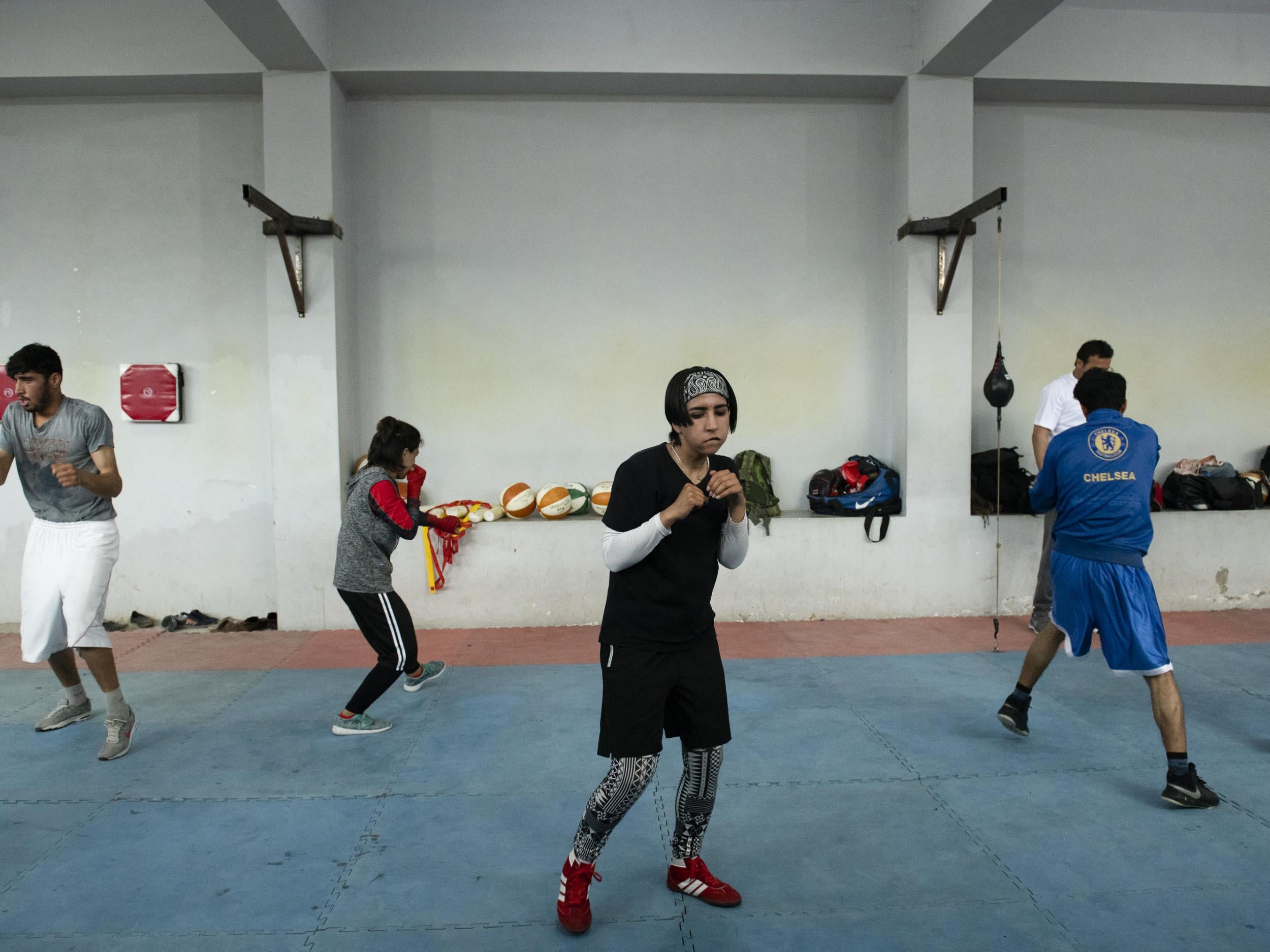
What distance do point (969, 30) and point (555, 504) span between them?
4.32 metres

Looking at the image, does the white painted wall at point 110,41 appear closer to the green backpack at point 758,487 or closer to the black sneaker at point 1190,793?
the green backpack at point 758,487

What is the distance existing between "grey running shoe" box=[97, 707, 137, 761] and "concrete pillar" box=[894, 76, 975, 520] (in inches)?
205

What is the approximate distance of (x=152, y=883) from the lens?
3.05 metres

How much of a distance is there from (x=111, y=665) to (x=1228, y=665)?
6.29 metres

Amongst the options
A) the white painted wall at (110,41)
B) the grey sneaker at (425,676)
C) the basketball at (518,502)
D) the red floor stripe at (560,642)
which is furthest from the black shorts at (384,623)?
the white painted wall at (110,41)

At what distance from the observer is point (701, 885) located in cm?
293

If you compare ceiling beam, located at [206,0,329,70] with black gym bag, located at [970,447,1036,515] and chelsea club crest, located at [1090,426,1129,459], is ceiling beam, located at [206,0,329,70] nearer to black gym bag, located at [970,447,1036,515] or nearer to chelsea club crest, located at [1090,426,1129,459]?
chelsea club crest, located at [1090,426,1129,459]

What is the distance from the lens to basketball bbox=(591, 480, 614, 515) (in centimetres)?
684

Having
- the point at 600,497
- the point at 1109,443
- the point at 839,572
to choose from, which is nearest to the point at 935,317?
the point at 839,572

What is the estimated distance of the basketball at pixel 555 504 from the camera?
671 centimetres

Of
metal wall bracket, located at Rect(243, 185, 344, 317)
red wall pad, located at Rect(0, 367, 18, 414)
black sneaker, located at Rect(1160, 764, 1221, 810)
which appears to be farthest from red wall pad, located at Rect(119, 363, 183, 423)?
black sneaker, located at Rect(1160, 764, 1221, 810)

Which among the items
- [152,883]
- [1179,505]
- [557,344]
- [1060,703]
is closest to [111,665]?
[152,883]

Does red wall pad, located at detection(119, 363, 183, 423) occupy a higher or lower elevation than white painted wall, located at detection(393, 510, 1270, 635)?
higher

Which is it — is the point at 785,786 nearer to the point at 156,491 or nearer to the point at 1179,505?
the point at 1179,505
